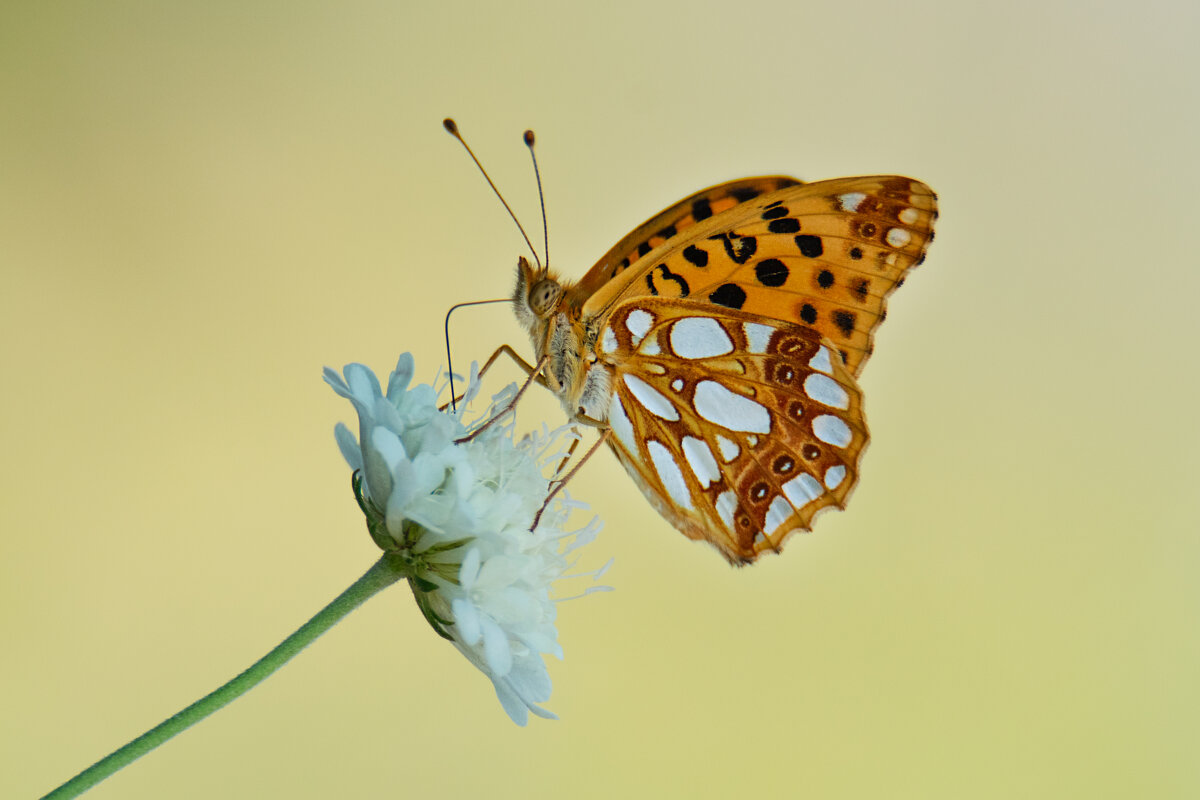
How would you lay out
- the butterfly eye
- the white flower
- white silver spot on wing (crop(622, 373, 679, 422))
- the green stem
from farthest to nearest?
white silver spot on wing (crop(622, 373, 679, 422)), the butterfly eye, the white flower, the green stem

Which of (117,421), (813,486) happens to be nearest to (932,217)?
(813,486)

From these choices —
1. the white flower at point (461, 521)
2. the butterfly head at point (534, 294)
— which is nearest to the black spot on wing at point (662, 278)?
the butterfly head at point (534, 294)

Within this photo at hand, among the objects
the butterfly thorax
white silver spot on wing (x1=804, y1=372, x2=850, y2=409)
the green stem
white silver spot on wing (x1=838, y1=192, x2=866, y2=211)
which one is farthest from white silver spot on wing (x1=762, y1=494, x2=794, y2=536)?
the green stem

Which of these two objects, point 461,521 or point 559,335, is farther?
point 559,335

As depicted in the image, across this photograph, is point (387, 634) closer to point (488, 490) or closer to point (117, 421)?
point (117, 421)

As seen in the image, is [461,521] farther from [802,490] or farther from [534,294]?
[802,490]

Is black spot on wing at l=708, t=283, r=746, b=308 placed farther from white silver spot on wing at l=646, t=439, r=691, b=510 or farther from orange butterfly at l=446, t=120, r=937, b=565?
white silver spot on wing at l=646, t=439, r=691, b=510

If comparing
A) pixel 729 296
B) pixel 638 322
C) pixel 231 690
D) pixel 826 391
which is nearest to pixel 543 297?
pixel 638 322
